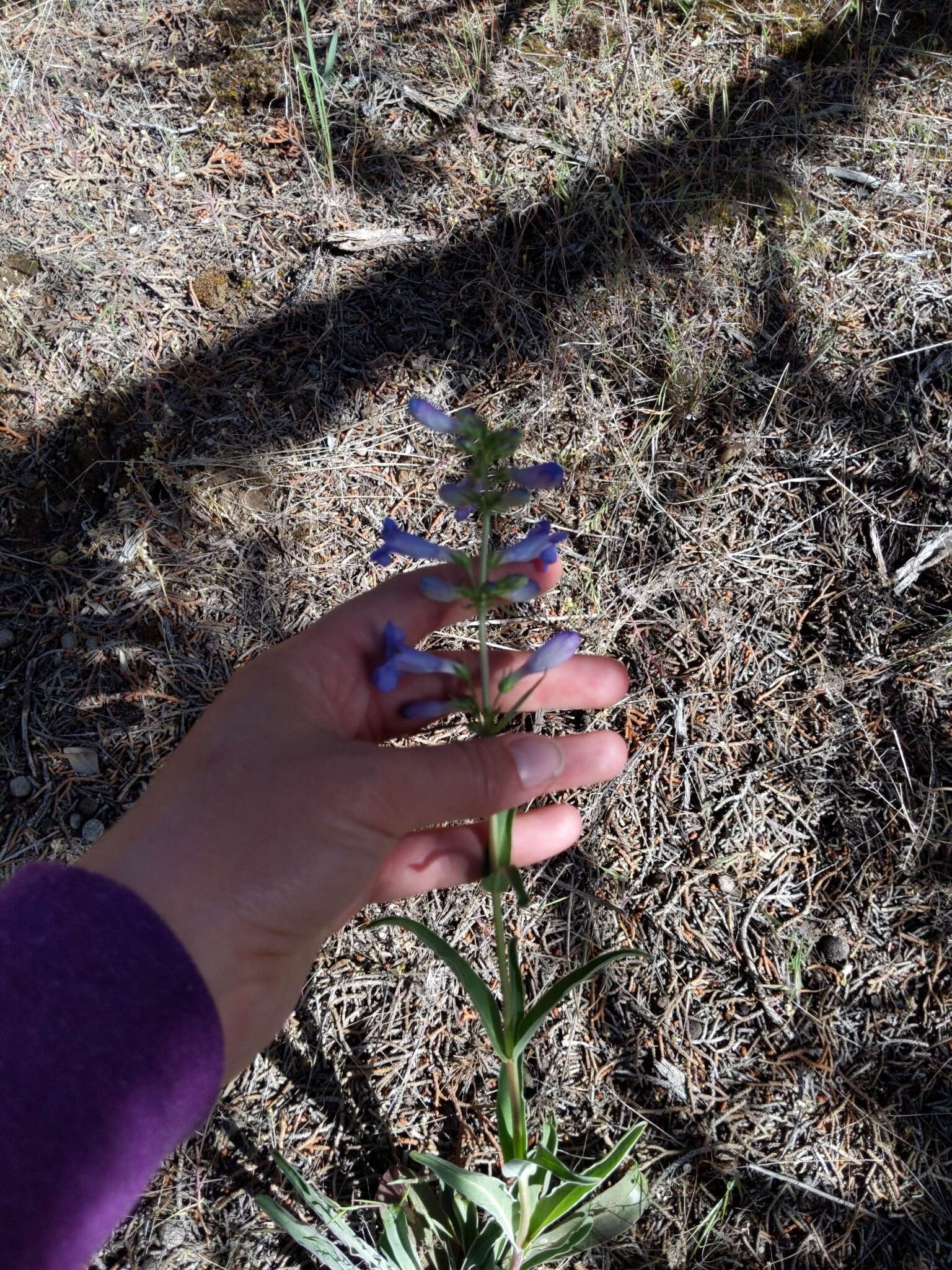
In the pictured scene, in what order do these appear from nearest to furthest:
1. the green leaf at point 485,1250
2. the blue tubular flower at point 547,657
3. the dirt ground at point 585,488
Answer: the blue tubular flower at point 547,657 → the green leaf at point 485,1250 → the dirt ground at point 585,488

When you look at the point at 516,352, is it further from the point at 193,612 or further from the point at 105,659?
the point at 105,659

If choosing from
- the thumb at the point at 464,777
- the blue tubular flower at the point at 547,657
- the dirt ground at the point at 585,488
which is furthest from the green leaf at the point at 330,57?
the thumb at the point at 464,777

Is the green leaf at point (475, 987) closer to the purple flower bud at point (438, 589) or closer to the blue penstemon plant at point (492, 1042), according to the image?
the blue penstemon plant at point (492, 1042)

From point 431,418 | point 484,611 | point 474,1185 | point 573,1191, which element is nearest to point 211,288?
point 431,418

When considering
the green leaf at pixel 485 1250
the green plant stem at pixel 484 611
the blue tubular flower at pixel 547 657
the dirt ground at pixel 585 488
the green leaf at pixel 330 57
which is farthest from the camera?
the green leaf at pixel 330 57

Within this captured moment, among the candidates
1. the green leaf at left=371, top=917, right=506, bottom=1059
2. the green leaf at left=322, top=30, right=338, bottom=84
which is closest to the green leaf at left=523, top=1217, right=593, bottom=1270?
the green leaf at left=371, top=917, right=506, bottom=1059

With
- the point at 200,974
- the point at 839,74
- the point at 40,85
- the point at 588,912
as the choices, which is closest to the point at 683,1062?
the point at 588,912

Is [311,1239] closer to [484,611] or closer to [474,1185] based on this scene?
[474,1185]
